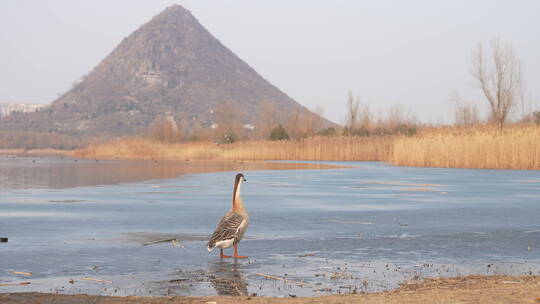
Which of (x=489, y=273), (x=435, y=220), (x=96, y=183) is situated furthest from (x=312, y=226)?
(x=96, y=183)

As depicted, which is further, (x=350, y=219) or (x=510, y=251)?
(x=350, y=219)

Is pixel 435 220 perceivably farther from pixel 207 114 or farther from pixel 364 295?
pixel 207 114

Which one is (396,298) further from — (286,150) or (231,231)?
(286,150)

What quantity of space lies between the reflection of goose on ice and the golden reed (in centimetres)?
2427

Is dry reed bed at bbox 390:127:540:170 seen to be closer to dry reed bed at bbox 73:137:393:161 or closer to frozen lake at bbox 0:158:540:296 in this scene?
dry reed bed at bbox 73:137:393:161

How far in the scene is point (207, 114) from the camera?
620ft

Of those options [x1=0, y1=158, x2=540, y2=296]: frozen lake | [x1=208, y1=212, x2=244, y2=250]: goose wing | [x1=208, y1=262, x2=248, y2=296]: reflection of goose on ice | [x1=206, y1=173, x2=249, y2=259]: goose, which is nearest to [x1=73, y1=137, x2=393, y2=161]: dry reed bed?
[x1=0, y1=158, x2=540, y2=296]: frozen lake

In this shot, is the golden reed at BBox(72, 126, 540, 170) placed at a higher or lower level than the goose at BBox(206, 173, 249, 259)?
higher

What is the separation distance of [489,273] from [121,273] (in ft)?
14.5

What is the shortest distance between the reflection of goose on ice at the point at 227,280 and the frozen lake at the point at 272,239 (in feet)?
0.04

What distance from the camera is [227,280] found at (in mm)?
7660

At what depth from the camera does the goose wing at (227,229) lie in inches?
346

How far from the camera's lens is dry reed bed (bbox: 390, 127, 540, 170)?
30.2m

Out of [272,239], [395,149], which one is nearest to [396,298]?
[272,239]
